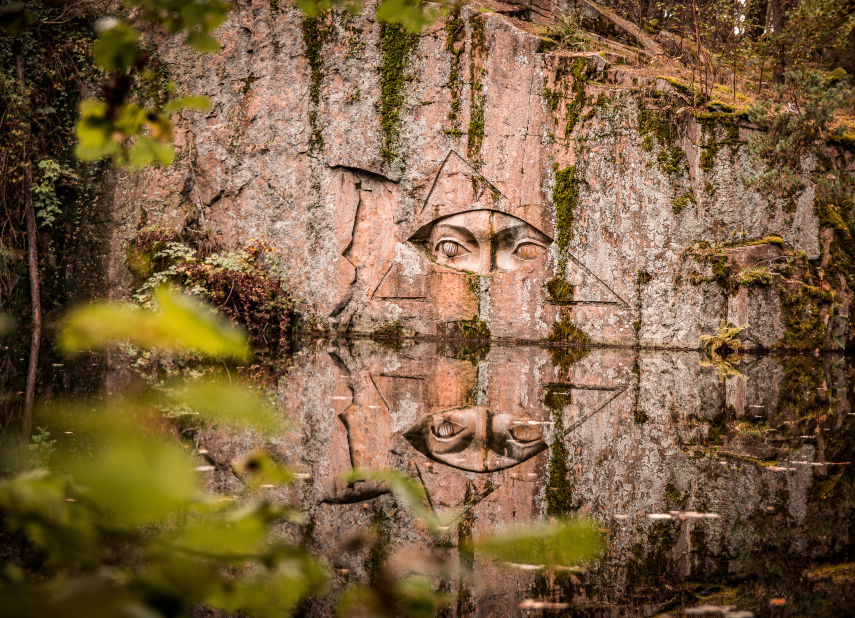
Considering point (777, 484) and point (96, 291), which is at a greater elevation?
point (96, 291)

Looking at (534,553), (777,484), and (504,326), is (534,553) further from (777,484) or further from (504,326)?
(504,326)

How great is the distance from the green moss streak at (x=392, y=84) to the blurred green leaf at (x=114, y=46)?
1085cm

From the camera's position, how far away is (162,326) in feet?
2.55

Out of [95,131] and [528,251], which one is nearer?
[95,131]

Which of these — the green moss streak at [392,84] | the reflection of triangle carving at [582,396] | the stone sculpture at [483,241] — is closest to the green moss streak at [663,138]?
the stone sculpture at [483,241]

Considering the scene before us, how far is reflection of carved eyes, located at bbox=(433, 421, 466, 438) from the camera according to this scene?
4.39 metres

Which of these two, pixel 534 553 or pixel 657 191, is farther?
pixel 657 191

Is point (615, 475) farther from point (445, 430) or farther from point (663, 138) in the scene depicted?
point (663, 138)

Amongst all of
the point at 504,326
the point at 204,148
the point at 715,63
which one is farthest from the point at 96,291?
the point at 715,63

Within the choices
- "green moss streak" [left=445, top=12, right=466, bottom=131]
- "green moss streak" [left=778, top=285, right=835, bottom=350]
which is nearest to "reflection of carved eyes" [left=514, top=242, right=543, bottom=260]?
"green moss streak" [left=445, top=12, right=466, bottom=131]

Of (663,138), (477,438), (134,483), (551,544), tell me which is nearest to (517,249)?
(663,138)

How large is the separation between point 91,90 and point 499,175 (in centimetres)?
821

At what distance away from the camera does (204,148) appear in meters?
13.0

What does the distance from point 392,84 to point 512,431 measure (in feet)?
29.7
